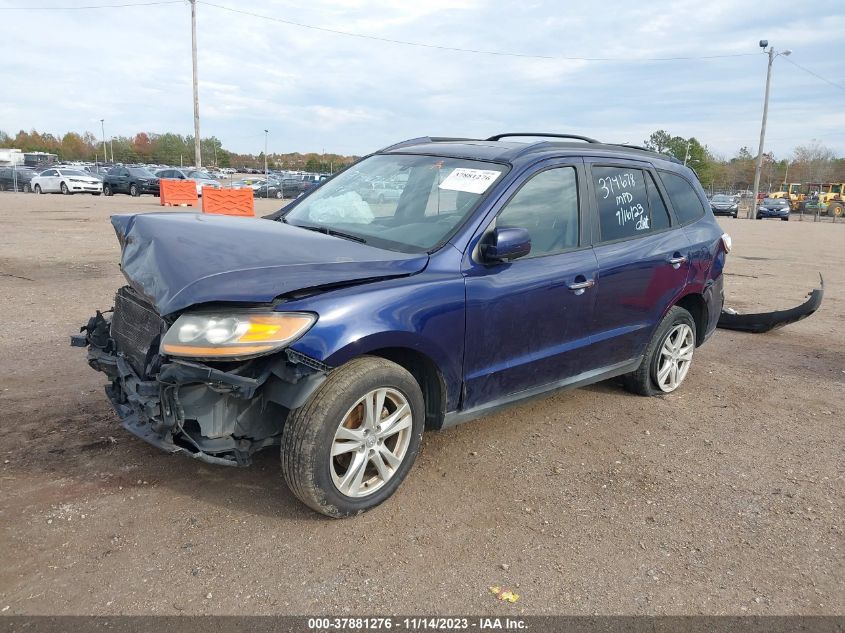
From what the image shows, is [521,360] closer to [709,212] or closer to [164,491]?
[164,491]

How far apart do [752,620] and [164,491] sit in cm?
277

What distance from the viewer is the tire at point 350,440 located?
114 inches

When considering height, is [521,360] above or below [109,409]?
above

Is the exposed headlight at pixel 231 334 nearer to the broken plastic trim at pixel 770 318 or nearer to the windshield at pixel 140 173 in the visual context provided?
the broken plastic trim at pixel 770 318

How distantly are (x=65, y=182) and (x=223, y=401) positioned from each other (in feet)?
118

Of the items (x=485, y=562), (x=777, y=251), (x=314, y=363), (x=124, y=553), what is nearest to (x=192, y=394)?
(x=314, y=363)

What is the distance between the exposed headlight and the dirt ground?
0.90 m

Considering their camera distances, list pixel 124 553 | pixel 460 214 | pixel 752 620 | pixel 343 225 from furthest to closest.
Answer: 1. pixel 343 225
2. pixel 460 214
3. pixel 124 553
4. pixel 752 620

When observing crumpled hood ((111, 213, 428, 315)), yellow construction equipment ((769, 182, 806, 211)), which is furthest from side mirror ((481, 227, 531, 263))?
yellow construction equipment ((769, 182, 806, 211))

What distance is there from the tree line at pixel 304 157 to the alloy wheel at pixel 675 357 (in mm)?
54010

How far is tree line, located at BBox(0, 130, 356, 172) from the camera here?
109750mm

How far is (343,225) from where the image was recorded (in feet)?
13.1

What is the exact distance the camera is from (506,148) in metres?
4.11

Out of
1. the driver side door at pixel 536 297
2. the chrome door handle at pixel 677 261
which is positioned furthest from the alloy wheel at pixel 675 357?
the driver side door at pixel 536 297
